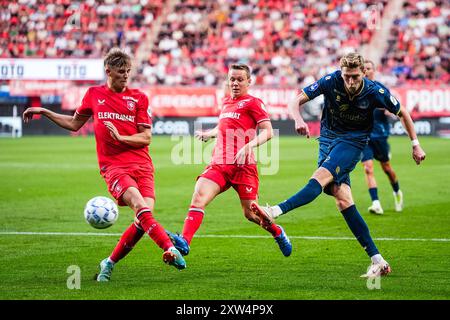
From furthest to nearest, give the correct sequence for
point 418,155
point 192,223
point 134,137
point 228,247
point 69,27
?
point 69,27 < point 228,247 < point 192,223 < point 418,155 < point 134,137

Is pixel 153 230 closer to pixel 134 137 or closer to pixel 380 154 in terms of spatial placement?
pixel 134 137

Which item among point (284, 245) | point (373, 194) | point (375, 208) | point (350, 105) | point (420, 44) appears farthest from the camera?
point (420, 44)

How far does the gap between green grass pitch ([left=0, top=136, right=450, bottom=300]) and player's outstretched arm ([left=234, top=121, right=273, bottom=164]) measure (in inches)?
46.3

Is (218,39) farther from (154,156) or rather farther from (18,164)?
(18,164)

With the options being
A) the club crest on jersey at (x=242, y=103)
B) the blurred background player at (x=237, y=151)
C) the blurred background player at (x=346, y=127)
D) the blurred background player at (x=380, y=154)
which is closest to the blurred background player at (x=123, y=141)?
the blurred background player at (x=237, y=151)

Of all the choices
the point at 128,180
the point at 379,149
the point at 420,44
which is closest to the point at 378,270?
the point at 128,180

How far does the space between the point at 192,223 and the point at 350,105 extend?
207 centimetres

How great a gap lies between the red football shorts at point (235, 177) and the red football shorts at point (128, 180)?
3.19ft

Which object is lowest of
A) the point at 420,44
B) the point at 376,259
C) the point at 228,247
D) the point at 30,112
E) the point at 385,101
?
the point at 376,259

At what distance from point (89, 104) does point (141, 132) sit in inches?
24.9

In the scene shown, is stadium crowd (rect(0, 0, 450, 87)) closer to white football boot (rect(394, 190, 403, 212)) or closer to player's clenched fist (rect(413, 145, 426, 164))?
white football boot (rect(394, 190, 403, 212))

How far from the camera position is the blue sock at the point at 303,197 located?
852cm

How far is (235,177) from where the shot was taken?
9.43 meters

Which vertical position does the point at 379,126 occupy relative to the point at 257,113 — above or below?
above
